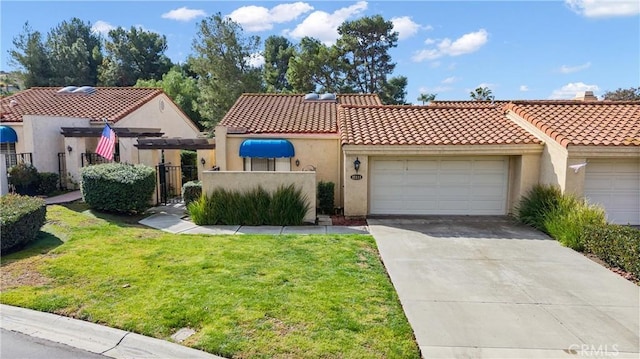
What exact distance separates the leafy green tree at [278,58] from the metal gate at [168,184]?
110ft

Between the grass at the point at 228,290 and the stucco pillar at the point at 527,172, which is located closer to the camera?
the grass at the point at 228,290

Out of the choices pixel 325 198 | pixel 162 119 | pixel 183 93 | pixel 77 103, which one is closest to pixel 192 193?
pixel 325 198

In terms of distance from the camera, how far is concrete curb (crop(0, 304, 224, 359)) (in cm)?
652

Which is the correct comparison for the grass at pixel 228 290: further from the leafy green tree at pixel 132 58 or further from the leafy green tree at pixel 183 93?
the leafy green tree at pixel 132 58

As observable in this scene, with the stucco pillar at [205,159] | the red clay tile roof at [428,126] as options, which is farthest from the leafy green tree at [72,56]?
the red clay tile roof at [428,126]

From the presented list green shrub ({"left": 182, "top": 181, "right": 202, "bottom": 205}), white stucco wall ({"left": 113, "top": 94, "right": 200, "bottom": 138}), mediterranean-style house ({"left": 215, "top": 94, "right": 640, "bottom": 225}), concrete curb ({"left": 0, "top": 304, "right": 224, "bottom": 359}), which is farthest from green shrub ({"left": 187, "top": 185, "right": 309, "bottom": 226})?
white stucco wall ({"left": 113, "top": 94, "right": 200, "bottom": 138})

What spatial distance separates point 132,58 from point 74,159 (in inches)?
1677

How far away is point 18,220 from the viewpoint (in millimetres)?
11320

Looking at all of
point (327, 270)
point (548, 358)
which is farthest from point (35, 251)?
point (548, 358)

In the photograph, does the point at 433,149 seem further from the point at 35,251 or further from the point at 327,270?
the point at 35,251

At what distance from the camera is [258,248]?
12.1m

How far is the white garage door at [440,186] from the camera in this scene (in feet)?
59.3

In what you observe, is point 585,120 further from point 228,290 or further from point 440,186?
point 228,290

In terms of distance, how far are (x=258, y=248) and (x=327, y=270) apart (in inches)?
113
